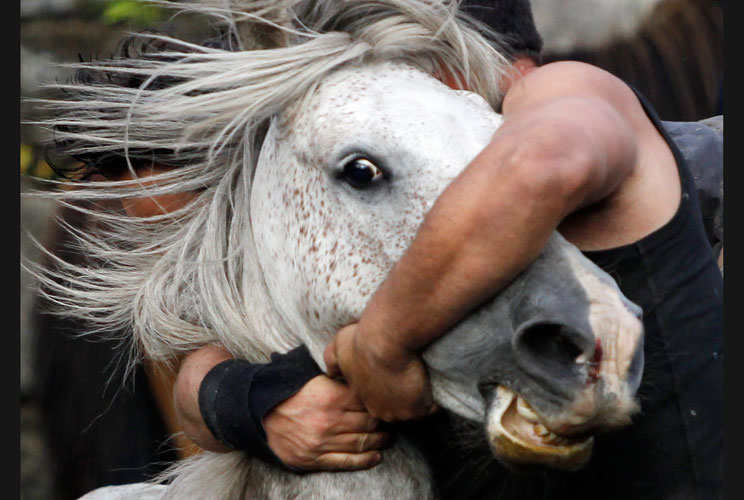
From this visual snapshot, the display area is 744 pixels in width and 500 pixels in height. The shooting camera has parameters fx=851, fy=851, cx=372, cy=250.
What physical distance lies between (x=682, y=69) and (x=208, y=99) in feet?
6.31

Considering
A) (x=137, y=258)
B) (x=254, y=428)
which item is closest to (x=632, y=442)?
(x=254, y=428)

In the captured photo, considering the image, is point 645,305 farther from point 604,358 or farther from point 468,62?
point 468,62

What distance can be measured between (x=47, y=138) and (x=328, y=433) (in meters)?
1.54

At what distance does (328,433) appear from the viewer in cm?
138

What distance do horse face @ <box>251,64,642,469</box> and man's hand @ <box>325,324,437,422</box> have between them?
0.03 metres

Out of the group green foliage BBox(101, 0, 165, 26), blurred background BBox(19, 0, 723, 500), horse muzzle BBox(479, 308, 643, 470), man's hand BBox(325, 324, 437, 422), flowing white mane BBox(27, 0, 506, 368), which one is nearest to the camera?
horse muzzle BBox(479, 308, 643, 470)

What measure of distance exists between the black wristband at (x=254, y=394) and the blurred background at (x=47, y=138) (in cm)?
88

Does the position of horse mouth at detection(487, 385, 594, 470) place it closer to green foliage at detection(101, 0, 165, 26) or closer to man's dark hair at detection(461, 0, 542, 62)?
man's dark hair at detection(461, 0, 542, 62)

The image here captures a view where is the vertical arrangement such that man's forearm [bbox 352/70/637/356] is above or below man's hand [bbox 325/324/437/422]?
above

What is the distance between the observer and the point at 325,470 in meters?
1.41

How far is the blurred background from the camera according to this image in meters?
2.62

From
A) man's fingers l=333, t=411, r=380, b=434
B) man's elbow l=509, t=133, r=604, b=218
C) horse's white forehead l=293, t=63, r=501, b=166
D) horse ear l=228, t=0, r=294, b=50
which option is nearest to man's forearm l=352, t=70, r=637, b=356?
man's elbow l=509, t=133, r=604, b=218

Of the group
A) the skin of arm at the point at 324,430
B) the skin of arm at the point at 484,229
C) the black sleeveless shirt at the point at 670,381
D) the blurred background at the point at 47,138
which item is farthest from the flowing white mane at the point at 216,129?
the blurred background at the point at 47,138

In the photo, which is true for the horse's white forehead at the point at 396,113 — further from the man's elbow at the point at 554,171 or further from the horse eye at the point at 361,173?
the man's elbow at the point at 554,171
